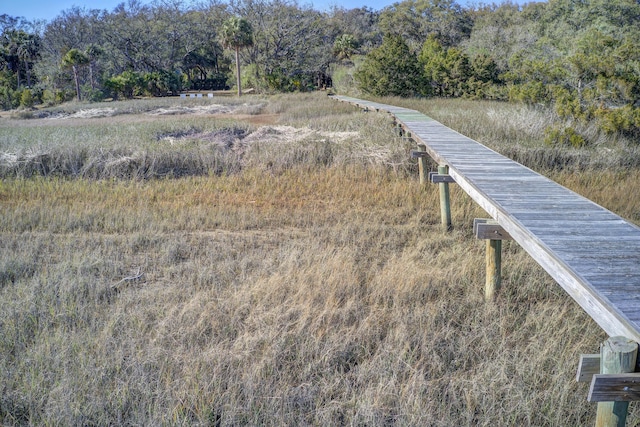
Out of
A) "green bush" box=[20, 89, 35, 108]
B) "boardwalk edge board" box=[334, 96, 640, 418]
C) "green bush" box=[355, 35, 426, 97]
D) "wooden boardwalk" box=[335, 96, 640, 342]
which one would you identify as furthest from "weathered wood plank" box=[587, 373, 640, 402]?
"green bush" box=[20, 89, 35, 108]

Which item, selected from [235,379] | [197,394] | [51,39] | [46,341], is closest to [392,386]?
[235,379]

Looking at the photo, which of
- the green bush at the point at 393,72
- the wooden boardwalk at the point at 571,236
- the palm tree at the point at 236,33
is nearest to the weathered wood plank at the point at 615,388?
the wooden boardwalk at the point at 571,236

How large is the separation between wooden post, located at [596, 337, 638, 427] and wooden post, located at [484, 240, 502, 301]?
80.3 inches

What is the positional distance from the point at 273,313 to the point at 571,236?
2.34 metres

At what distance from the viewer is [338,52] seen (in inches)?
1820

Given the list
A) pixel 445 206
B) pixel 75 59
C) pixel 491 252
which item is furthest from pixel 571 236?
pixel 75 59

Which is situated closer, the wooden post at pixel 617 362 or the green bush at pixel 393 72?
the wooden post at pixel 617 362

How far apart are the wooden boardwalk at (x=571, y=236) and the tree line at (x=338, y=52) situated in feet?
27.3

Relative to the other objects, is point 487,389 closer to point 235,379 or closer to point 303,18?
point 235,379

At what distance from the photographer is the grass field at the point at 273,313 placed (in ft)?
9.98

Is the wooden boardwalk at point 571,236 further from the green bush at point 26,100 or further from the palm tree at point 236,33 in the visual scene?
the green bush at point 26,100

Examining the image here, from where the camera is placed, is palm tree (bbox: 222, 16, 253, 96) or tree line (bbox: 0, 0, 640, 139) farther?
palm tree (bbox: 222, 16, 253, 96)

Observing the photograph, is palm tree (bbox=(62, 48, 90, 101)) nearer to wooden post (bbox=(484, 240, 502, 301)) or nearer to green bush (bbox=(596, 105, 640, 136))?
green bush (bbox=(596, 105, 640, 136))

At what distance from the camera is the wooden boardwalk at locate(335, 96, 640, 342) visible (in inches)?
106
